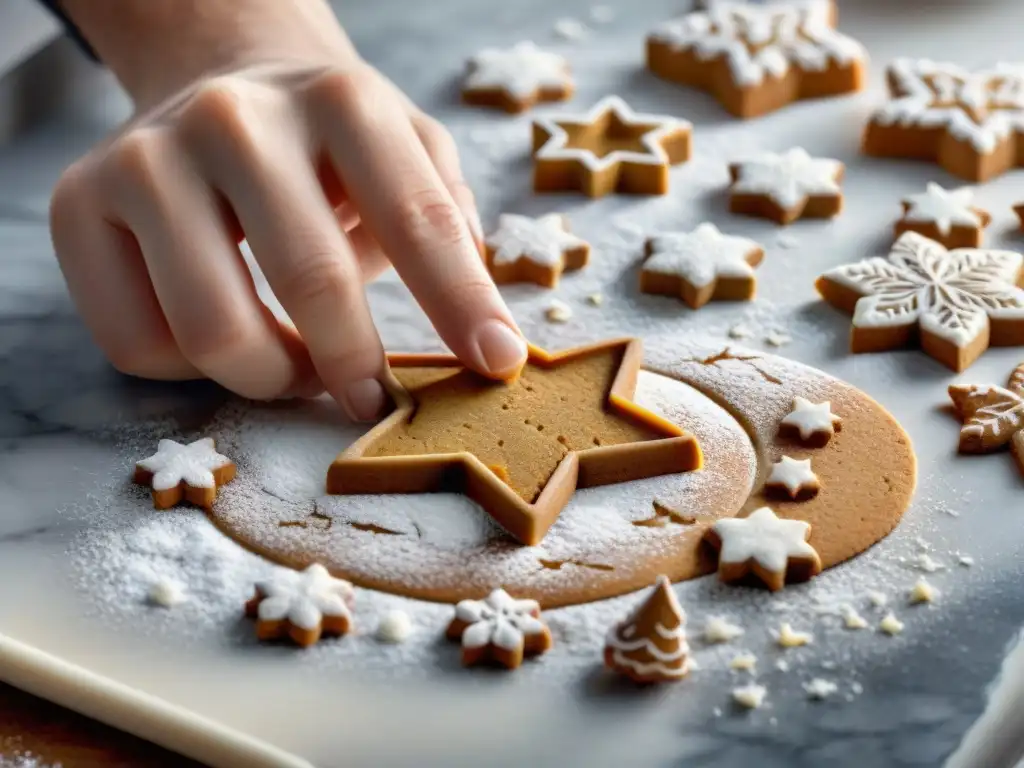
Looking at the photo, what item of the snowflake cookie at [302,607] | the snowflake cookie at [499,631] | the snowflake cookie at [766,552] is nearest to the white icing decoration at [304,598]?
the snowflake cookie at [302,607]

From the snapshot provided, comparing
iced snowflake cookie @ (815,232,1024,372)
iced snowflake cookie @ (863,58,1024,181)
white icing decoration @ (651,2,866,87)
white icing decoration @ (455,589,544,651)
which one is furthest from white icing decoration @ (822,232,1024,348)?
white icing decoration @ (455,589,544,651)

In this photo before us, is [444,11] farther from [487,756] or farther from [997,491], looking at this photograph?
[487,756]

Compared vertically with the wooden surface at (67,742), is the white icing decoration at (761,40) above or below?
above

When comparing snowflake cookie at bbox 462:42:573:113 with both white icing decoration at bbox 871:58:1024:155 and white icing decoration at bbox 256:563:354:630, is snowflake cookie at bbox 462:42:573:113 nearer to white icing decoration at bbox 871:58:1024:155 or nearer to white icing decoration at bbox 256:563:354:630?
white icing decoration at bbox 871:58:1024:155

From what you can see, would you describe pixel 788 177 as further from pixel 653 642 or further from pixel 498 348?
pixel 653 642

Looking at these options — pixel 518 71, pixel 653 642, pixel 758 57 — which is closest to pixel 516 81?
pixel 518 71

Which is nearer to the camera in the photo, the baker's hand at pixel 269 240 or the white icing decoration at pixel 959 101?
the baker's hand at pixel 269 240

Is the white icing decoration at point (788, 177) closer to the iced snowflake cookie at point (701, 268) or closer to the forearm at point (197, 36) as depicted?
the iced snowflake cookie at point (701, 268)
